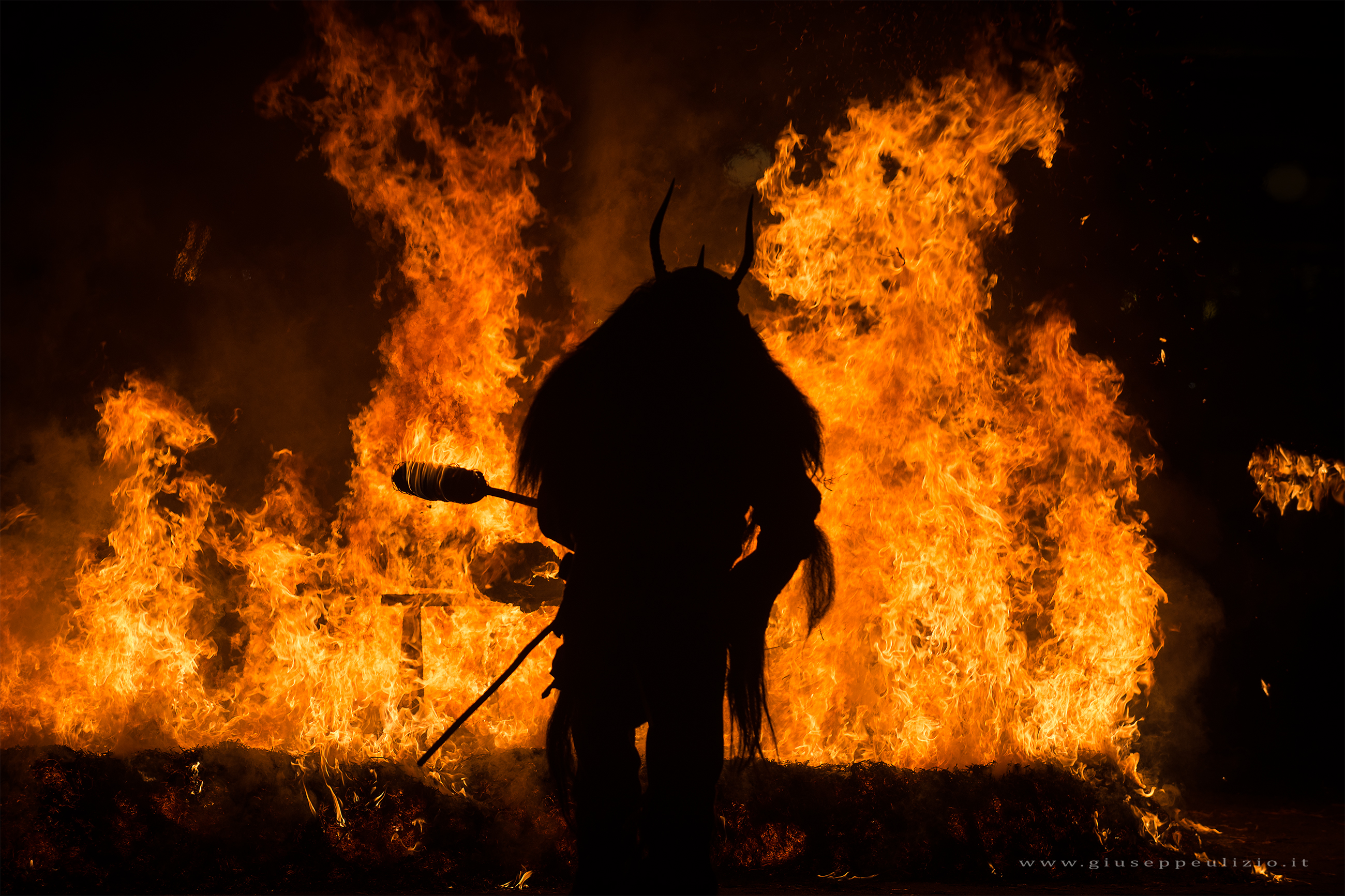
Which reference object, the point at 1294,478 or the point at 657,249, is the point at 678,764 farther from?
the point at 1294,478

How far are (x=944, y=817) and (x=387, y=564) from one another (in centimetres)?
461

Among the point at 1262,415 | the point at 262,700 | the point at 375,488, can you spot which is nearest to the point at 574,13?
the point at 375,488

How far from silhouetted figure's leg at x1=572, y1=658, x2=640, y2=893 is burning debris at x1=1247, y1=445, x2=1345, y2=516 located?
7.91 metres

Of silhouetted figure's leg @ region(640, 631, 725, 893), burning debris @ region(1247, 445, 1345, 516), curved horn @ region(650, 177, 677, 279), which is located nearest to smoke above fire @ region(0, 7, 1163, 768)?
burning debris @ region(1247, 445, 1345, 516)

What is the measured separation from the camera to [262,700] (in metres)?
6.00

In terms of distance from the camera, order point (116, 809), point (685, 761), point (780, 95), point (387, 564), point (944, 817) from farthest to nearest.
Result: point (780, 95) < point (387, 564) < point (944, 817) < point (116, 809) < point (685, 761)

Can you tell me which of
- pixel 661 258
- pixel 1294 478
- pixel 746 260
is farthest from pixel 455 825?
pixel 1294 478

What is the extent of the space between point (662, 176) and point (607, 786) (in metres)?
6.00

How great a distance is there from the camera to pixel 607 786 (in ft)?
7.43

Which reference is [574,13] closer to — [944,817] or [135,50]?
[135,50]

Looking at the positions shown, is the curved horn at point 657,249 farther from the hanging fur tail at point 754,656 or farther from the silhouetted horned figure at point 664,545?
the hanging fur tail at point 754,656

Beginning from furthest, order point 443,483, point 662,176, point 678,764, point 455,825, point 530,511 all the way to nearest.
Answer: point 662,176, point 530,511, point 455,825, point 443,483, point 678,764

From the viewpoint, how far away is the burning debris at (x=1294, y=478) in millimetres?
7578

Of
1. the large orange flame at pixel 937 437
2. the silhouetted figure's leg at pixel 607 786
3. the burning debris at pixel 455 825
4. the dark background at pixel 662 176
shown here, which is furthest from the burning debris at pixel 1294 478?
the silhouetted figure's leg at pixel 607 786
